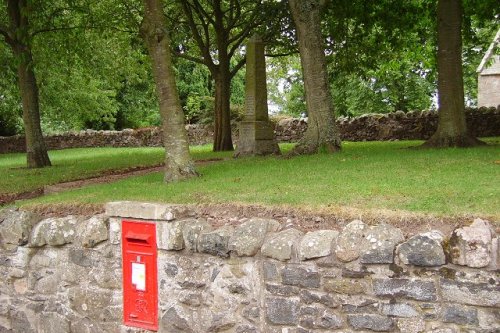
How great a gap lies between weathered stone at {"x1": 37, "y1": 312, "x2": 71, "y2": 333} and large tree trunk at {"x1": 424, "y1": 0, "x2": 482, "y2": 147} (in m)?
8.60

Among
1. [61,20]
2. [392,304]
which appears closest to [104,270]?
[392,304]

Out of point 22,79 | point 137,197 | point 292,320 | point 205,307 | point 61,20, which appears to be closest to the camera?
point 292,320

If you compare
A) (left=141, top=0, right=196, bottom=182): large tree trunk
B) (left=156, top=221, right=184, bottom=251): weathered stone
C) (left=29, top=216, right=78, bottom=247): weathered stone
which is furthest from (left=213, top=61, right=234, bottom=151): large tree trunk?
(left=156, top=221, right=184, bottom=251): weathered stone

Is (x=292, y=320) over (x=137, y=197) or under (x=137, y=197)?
under

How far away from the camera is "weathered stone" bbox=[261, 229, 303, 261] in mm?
5477

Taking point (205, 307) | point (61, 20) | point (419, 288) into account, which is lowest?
point (205, 307)

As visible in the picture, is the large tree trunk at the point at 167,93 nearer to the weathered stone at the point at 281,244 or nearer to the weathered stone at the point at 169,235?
the weathered stone at the point at 169,235

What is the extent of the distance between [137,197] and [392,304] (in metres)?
3.62

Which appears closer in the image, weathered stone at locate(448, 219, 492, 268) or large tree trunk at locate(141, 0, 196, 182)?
weathered stone at locate(448, 219, 492, 268)

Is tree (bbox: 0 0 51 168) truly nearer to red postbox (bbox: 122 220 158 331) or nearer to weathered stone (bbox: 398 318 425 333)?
red postbox (bbox: 122 220 158 331)

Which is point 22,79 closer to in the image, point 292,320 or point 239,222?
point 239,222

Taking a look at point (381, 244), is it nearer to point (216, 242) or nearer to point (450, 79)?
point (216, 242)

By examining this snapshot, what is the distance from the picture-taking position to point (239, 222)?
6043mm

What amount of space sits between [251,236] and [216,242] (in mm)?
406
